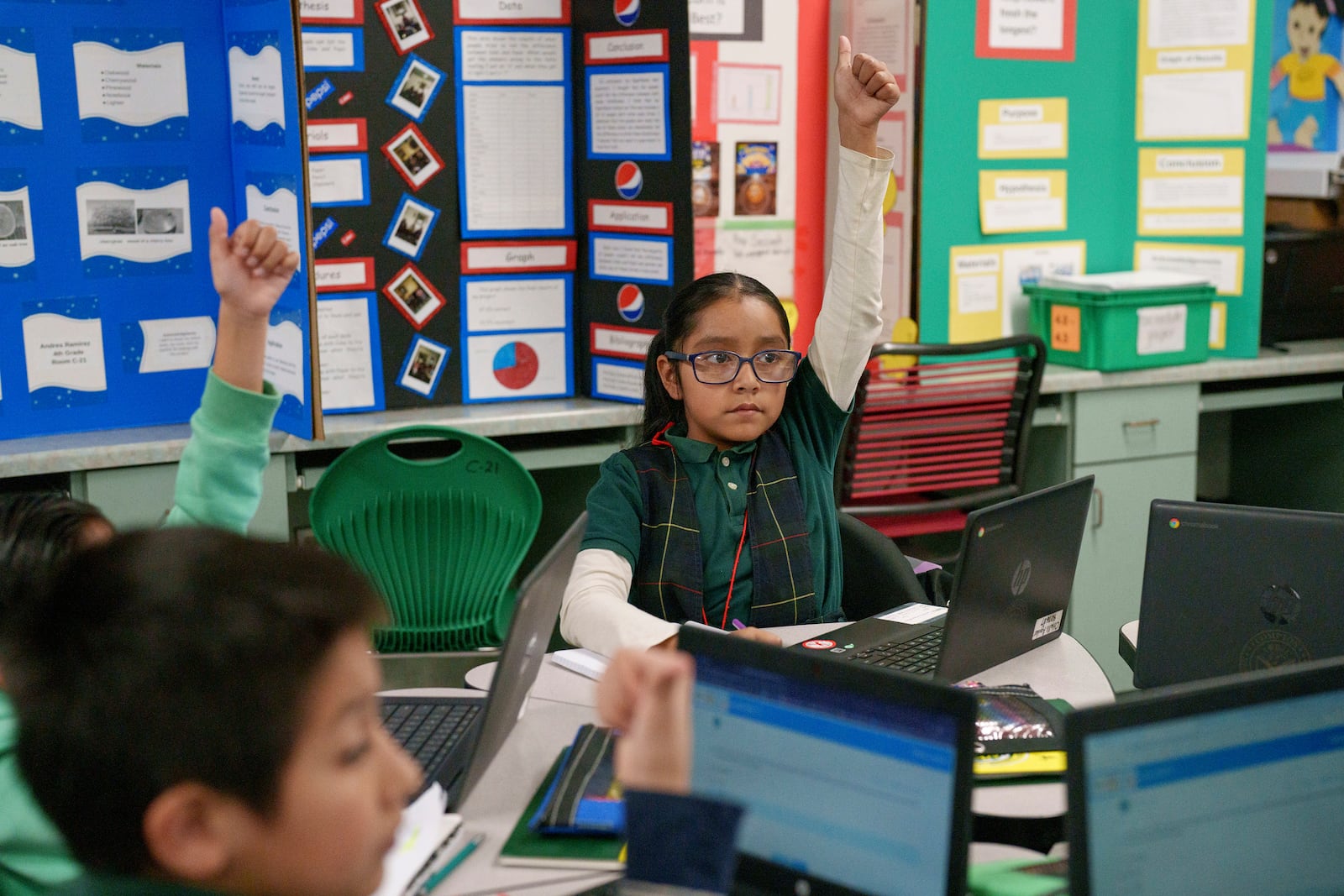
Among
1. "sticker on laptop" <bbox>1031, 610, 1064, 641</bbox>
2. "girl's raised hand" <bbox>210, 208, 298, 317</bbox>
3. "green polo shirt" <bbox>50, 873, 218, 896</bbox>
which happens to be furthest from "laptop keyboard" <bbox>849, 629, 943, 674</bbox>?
"green polo shirt" <bbox>50, 873, 218, 896</bbox>

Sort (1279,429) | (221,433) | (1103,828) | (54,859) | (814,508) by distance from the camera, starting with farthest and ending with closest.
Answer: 1. (1279,429)
2. (814,508)
3. (221,433)
4. (54,859)
5. (1103,828)

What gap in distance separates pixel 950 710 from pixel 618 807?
46cm

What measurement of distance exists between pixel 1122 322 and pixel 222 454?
8.36 ft

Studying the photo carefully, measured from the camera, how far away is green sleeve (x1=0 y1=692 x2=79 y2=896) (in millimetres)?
1211

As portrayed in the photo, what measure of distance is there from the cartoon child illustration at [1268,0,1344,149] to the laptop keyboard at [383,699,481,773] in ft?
12.4

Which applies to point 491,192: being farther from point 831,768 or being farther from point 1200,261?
point 831,768

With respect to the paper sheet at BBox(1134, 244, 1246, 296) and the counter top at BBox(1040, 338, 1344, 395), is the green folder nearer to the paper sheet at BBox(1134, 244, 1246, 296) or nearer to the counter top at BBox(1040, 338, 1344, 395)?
the counter top at BBox(1040, 338, 1344, 395)

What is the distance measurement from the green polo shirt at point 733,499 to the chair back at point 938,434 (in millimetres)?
862

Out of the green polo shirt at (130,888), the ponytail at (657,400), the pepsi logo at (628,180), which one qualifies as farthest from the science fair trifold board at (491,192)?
the green polo shirt at (130,888)

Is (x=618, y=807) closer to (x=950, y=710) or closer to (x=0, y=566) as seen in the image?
(x=950, y=710)

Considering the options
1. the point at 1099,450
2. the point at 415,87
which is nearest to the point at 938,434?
the point at 1099,450

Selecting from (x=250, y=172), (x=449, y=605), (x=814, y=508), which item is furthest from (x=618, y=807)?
(x=250, y=172)

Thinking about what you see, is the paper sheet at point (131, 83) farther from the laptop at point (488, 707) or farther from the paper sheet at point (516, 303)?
the laptop at point (488, 707)

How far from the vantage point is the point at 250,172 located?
2.90 meters
